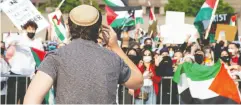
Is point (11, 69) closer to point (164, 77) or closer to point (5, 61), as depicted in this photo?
point (5, 61)

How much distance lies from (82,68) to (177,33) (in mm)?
14576

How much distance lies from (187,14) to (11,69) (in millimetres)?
43073

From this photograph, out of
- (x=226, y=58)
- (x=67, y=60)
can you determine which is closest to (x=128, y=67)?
(x=67, y=60)

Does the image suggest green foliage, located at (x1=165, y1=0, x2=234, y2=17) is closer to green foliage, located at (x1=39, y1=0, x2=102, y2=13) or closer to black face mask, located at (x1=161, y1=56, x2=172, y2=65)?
green foliage, located at (x1=39, y1=0, x2=102, y2=13)

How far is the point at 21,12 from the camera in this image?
12.0 meters

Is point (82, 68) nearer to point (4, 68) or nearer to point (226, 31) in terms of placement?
point (4, 68)

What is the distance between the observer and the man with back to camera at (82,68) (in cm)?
338

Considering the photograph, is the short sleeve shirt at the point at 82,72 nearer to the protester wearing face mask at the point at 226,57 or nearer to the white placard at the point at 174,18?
the protester wearing face mask at the point at 226,57

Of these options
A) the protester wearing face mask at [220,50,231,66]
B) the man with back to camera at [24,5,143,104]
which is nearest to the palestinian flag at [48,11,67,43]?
the protester wearing face mask at [220,50,231,66]

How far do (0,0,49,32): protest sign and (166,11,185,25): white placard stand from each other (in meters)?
6.81

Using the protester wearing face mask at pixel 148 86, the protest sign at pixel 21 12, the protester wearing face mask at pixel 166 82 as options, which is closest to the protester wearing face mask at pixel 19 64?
the protest sign at pixel 21 12

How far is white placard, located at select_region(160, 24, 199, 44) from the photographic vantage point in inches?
677

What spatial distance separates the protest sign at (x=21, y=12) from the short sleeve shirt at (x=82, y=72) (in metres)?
8.48

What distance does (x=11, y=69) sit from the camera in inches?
402
